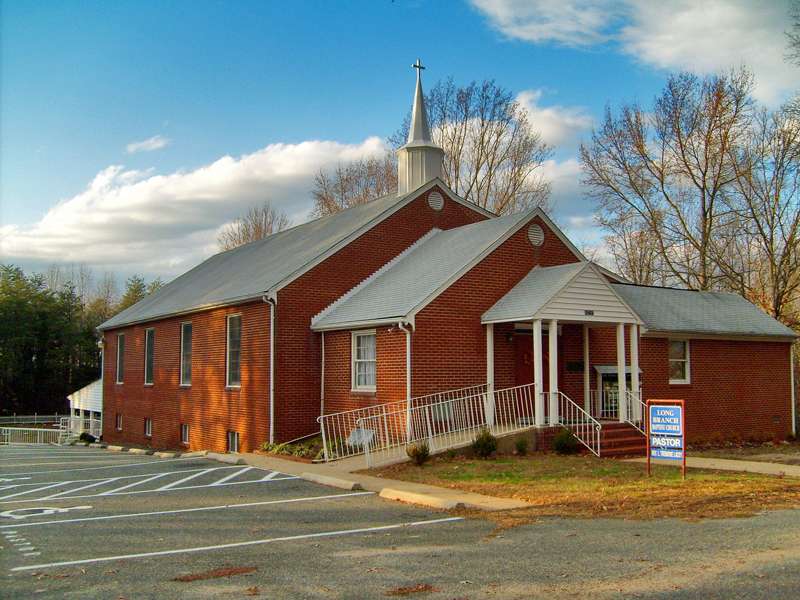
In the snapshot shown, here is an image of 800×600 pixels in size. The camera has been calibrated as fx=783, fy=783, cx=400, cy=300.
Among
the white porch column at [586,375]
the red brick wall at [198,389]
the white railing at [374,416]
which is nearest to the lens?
the white railing at [374,416]

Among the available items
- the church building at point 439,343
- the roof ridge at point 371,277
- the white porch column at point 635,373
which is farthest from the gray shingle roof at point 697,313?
the roof ridge at point 371,277

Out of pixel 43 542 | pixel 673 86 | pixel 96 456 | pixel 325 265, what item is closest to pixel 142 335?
pixel 96 456

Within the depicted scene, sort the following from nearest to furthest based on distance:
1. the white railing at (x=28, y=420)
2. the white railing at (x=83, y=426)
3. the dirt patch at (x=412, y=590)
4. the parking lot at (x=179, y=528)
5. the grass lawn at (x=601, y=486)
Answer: the dirt patch at (x=412, y=590)
the parking lot at (x=179, y=528)
the grass lawn at (x=601, y=486)
the white railing at (x=83, y=426)
the white railing at (x=28, y=420)

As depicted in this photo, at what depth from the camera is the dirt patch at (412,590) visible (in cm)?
659

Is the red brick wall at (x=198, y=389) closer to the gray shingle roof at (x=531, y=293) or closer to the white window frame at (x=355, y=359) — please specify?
the white window frame at (x=355, y=359)

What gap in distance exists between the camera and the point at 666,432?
13.1m

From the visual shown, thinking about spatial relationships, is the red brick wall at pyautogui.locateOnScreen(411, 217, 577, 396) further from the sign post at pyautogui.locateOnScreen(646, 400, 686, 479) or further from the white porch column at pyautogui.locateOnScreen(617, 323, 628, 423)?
the sign post at pyautogui.locateOnScreen(646, 400, 686, 479)

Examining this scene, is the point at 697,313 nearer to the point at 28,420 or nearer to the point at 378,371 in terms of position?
the point at 378,371

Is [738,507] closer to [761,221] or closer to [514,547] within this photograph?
[514,547]

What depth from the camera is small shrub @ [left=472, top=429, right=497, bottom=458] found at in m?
15.8

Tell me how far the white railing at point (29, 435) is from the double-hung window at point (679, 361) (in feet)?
92.2

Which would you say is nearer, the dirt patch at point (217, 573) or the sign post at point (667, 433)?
the dirt patch at point (217, 573)

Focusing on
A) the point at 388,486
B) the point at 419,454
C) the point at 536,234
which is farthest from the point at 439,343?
the point at 388,486

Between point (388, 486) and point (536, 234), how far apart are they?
30.1 ft
